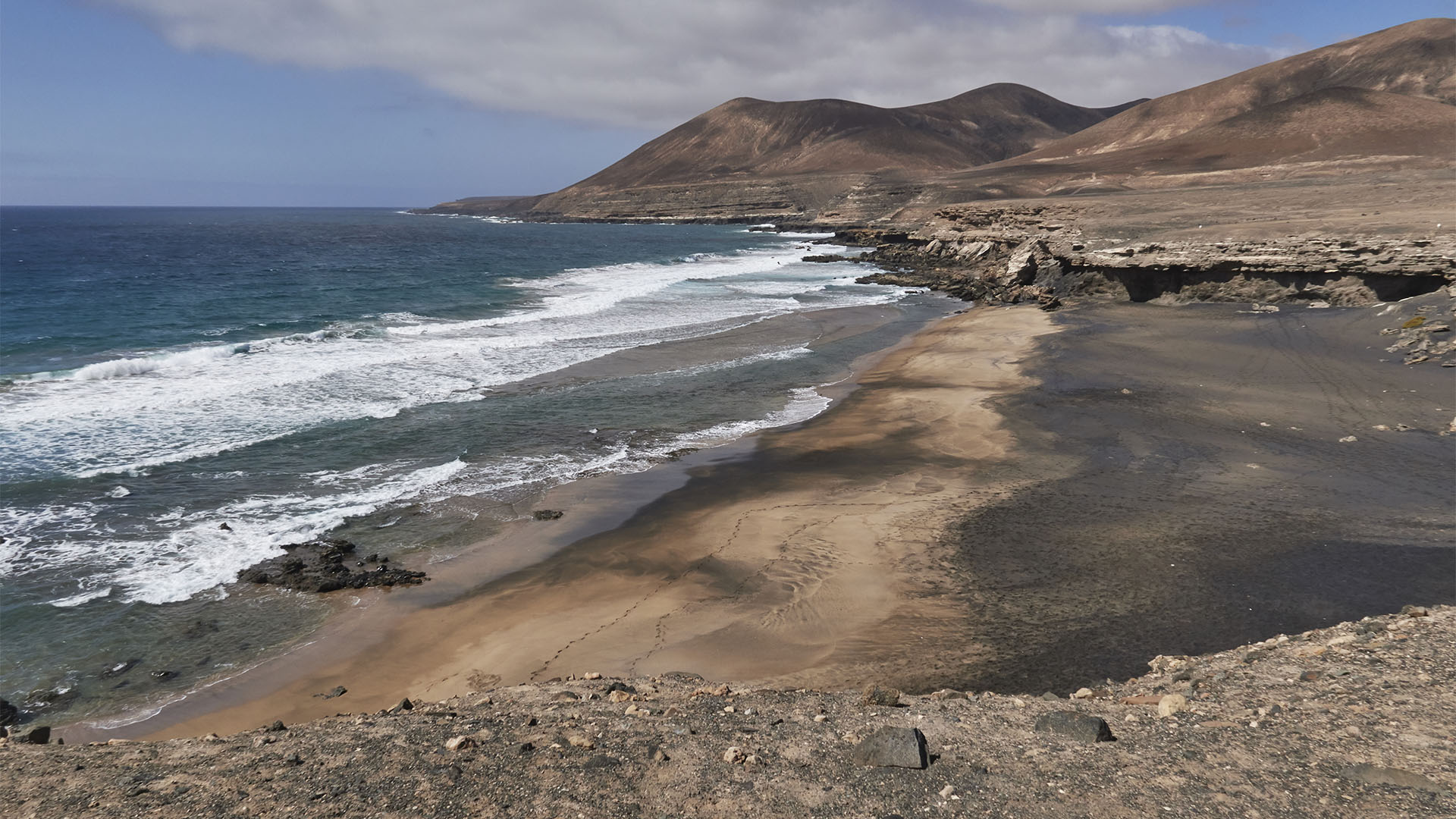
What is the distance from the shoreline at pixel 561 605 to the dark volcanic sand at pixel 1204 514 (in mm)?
1750

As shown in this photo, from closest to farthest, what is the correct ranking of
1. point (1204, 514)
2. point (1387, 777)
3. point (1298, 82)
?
point (1387, 777) < point (1204, 514) < point (1298, 82)

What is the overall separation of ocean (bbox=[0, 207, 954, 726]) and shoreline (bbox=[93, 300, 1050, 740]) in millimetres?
612

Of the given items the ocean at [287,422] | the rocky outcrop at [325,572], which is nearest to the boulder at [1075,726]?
the rocky outcrop at [325,572]

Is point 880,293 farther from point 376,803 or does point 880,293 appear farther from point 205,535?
point 376,803

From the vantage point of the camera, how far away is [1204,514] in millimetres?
12539

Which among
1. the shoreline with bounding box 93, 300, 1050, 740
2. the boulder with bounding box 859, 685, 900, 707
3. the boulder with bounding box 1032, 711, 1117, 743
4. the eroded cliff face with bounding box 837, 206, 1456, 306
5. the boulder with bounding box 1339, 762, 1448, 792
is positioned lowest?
the shoreline with bounding box 93, 300, 1050, 740

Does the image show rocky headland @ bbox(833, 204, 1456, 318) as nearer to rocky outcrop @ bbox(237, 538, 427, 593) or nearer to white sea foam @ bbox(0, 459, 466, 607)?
white sea foam @ bbox(0, 459, 466, 607)

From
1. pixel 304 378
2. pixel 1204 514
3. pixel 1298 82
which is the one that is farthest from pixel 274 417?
pixel 1298 82

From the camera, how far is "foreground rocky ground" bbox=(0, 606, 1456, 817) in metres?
5.60

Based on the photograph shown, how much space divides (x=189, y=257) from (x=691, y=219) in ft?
302

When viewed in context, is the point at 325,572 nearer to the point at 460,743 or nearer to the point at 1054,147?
the point at 460,743

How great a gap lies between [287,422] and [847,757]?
58.2 feet

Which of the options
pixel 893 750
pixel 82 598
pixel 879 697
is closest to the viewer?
pixel 893 750

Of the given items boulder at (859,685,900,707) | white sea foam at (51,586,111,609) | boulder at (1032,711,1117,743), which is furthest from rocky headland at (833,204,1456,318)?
white sea foam at (51,586,111,609)
